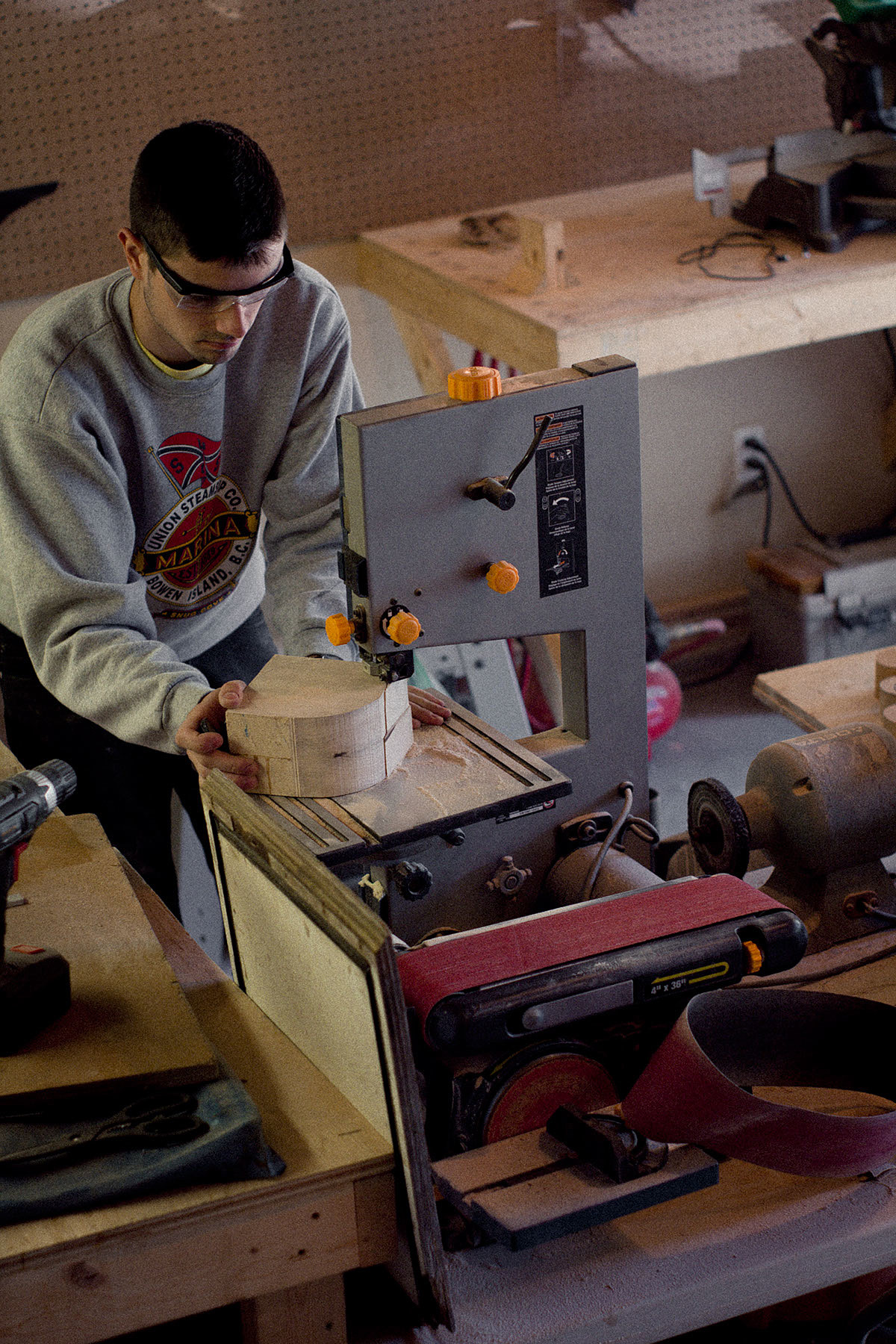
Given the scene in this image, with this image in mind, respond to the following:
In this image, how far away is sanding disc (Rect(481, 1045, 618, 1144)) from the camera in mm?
1123

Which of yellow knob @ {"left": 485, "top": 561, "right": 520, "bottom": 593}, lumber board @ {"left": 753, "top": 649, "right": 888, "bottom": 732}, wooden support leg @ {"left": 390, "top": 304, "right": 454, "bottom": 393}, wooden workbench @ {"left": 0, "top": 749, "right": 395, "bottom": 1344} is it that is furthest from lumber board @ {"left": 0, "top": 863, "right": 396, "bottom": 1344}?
wooden support leg @ {"left": 390, "top": 304, "right": 454, "bottom": 393}

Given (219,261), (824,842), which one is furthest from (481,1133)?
(219,261)

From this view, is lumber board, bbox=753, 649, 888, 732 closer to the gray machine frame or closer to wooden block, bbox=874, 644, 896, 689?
wooden block, bbox=874, 644, 896, 689

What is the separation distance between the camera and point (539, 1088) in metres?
1.14

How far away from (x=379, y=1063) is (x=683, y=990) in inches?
10.5

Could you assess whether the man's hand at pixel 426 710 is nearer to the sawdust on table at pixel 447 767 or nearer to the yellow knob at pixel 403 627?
the sawdust on table at pixel 447 767

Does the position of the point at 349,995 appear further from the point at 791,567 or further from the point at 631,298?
the point at 791,567

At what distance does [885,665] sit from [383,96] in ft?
5.81

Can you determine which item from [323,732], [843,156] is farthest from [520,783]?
[843,156]

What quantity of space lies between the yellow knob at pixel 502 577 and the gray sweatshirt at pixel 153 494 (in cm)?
35

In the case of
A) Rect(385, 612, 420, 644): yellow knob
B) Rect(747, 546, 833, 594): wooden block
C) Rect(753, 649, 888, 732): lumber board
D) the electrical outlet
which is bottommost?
Rect(747, 546, 833, 594): wooden block

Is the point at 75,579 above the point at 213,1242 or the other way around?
above

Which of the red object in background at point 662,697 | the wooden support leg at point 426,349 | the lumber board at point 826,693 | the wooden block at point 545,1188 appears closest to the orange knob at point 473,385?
the wooden block at point 545,1188

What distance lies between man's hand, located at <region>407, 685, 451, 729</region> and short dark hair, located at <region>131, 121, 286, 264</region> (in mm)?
473
